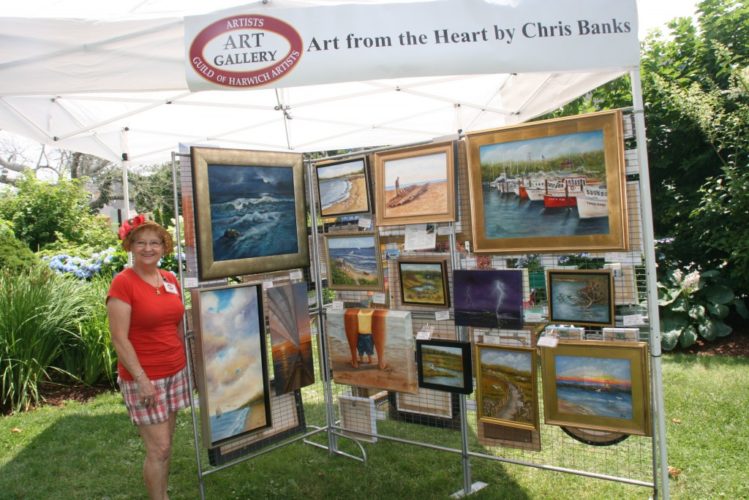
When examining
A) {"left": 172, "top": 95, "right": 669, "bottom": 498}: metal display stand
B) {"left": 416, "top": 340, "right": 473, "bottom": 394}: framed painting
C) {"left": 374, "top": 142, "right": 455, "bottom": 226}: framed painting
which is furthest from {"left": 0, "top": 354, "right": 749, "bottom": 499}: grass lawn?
{"left": 374, "top": 142, "right": 455, "bottom": 226}: framed painting

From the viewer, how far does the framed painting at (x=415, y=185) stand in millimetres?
2764

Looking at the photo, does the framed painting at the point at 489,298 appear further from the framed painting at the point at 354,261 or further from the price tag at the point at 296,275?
the price tag at the point at 296,275

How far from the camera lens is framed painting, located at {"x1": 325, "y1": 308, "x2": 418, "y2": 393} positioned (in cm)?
300

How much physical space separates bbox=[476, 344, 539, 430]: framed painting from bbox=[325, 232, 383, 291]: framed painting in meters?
0.76

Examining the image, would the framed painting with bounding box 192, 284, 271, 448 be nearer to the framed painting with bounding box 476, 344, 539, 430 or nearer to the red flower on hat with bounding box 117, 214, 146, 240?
the red flower on hat with bounding box 117, 214, 146, 240

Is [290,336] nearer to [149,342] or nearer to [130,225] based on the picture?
[149,342]

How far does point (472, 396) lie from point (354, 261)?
3.45 feet

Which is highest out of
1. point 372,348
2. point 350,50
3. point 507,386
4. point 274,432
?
point 350,50

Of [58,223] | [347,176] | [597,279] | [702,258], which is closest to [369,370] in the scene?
[347,176]

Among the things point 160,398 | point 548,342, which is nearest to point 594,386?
point 548,342

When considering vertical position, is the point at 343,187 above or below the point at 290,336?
above

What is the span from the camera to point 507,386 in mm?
2748

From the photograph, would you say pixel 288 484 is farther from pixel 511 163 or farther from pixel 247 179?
pixel 511 163

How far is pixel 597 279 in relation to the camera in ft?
8.18
